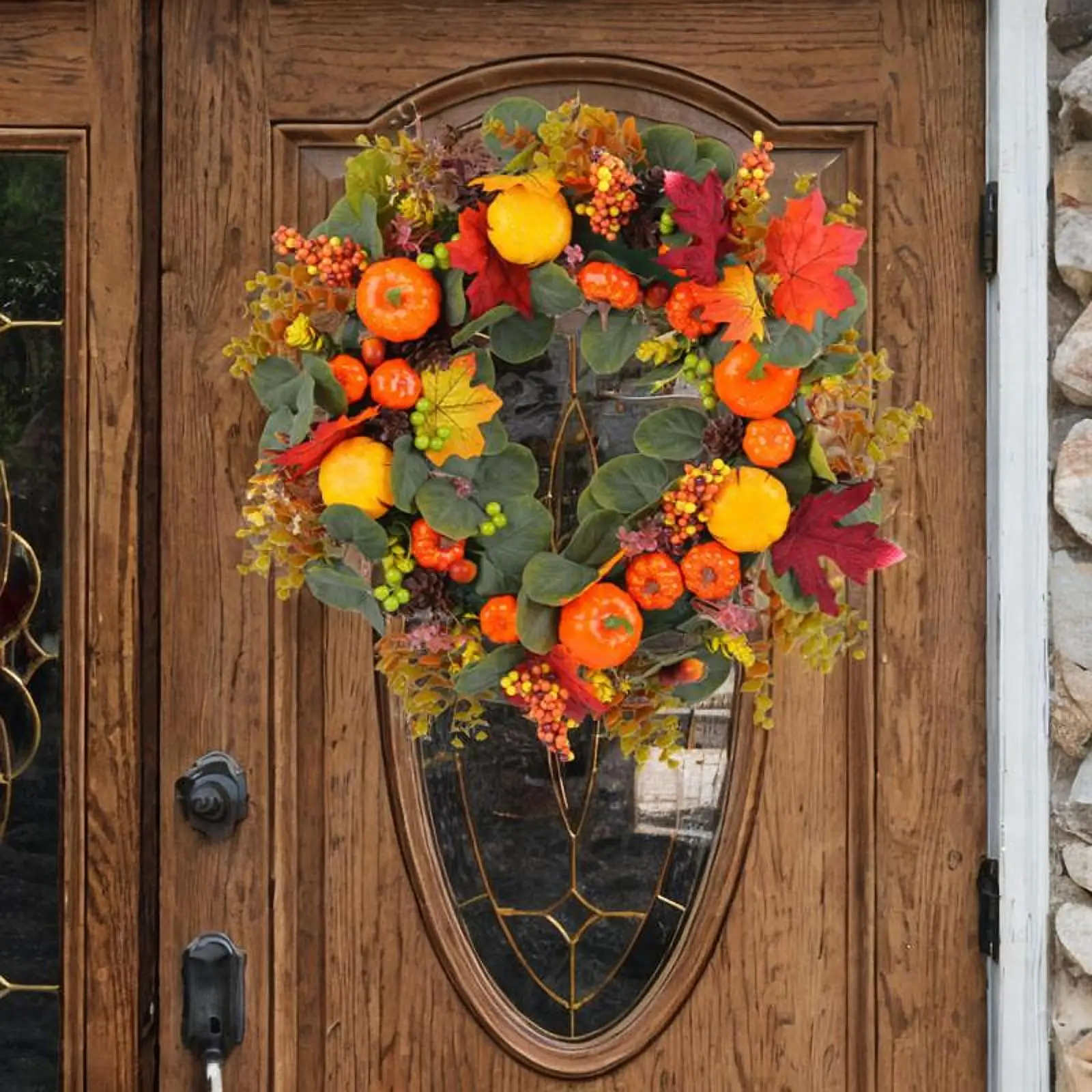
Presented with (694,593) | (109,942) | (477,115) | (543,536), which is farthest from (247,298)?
(109,942)

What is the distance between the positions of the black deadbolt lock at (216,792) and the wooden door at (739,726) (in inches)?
0.6

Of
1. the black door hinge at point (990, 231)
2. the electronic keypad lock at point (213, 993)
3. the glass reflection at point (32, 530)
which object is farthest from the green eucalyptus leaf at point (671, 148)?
the electronic keypad lock at point (213, 993)

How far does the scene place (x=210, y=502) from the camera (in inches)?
57.1

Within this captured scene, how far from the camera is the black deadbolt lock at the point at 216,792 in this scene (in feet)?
4.69

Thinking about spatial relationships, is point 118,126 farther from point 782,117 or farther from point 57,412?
point 782,117

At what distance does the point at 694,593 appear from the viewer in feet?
3.75

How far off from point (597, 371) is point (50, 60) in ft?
2.75

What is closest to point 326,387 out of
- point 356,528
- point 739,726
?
point 356,528

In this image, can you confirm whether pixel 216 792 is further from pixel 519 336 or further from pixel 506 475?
pixel 519 336

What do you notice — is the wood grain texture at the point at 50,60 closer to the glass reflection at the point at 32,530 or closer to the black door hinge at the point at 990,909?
the glass reflection at the point at 32,530

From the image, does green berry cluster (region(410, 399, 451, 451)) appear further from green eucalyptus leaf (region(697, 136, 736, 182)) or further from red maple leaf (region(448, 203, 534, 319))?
green eucalyptus leaf (region(697, 136, 736, 182))

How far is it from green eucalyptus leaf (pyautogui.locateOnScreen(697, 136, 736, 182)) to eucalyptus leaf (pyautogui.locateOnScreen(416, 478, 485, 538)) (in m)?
0.41

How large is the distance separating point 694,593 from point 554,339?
434 millimetres

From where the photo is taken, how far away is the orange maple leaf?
3.53 feet
